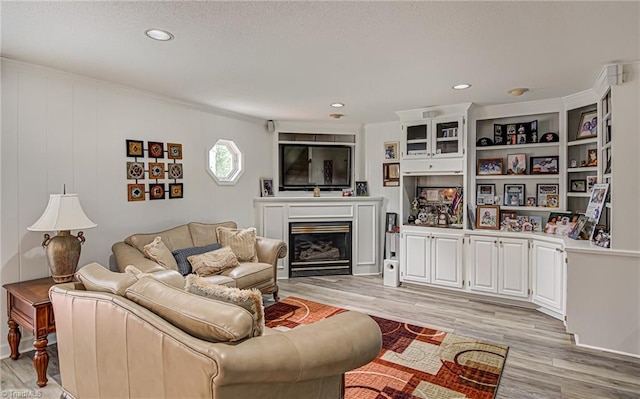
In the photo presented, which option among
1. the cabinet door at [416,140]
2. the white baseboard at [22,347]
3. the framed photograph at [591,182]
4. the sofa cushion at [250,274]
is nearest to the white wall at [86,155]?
the white baseboard at [22,347]

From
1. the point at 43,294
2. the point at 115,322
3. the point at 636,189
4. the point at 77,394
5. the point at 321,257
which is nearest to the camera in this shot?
the point at 115,322

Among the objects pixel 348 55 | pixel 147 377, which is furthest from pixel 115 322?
pixel 348 55

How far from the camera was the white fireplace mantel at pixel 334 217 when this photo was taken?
532cm

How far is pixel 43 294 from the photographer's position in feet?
8.66

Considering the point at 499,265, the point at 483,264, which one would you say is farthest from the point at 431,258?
the point at 499,265

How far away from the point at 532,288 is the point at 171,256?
397 centimetres

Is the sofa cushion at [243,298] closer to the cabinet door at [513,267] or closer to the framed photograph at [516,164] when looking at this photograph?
the cabinet door at [513,267]

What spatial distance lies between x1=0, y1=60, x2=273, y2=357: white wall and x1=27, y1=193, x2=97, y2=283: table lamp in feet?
1.18

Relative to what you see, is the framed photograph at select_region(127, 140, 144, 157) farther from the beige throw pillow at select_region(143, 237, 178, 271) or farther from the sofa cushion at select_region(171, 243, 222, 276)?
the sofa cushion at select_region(171, 243, 222, 276)

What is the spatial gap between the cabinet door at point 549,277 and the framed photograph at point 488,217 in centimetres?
53

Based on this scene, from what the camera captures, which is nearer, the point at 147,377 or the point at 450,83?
the point at 147,377

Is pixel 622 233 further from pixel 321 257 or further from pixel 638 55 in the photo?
pixel 321 257

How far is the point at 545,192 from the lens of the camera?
436cm

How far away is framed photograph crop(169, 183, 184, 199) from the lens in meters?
4.18
